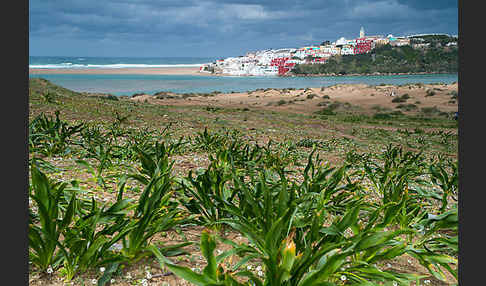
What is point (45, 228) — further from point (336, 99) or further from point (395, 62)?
point (395, 62)

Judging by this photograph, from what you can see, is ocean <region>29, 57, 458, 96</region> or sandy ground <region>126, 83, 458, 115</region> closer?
sandy ground <region>126, 83, 458, 115</region>

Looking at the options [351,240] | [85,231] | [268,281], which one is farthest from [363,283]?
[85,231]

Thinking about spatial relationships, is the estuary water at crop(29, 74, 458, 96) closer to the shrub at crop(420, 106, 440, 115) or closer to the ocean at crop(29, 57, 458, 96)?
the ocean at crop(29, 57, 458, 96)

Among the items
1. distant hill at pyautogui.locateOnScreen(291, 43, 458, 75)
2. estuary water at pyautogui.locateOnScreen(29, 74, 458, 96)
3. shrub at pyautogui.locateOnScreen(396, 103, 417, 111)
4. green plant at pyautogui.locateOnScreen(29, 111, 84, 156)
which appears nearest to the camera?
green plant at pyautogui.locateOnScreen(29, 111, 84, 156)

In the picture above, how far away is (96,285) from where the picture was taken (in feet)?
5.42

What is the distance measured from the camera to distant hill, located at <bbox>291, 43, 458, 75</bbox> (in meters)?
81.9

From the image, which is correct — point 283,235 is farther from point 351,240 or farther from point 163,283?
point 163,283

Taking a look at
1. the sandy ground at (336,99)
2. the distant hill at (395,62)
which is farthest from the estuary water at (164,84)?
the distant hill at (395,62)

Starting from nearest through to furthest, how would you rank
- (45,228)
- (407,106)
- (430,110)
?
(45,228)
(430,110)
(407,106)

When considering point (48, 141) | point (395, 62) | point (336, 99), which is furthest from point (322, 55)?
point (48, 141)

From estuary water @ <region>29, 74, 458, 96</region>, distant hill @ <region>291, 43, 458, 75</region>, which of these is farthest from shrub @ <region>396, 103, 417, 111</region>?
distant hill @ <region>291, 43, 458, 75</region>

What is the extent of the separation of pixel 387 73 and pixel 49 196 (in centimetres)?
8944

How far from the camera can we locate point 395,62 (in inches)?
3361

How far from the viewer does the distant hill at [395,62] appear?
8194 cm
